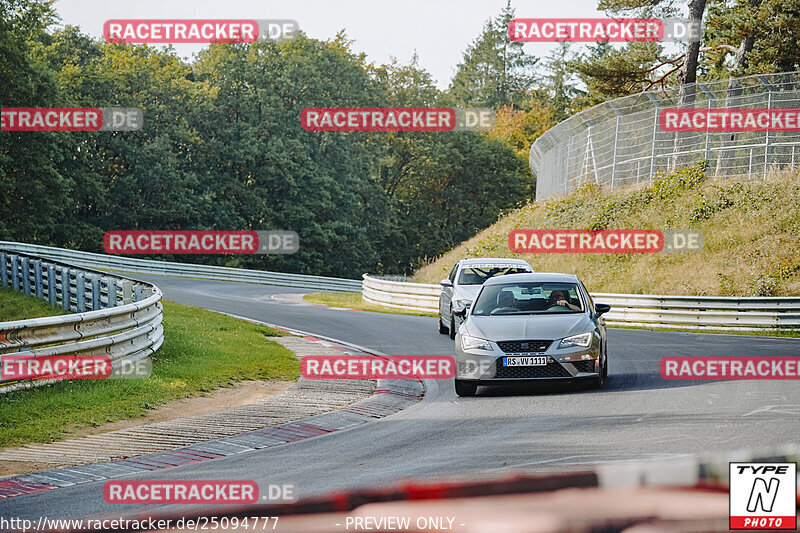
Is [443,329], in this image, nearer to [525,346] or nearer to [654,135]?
[525,346]

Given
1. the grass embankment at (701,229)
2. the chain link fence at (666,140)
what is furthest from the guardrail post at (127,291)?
the chain link fence at (666,140)

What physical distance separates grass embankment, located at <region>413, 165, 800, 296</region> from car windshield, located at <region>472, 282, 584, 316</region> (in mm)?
14968

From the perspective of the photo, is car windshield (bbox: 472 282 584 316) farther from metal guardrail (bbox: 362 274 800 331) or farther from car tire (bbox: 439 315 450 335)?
metal guardrail (bbox: 362 274 800 331)

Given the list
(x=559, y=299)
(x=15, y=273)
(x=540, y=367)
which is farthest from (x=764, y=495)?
(x=15, y=273)

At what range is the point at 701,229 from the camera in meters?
31.7

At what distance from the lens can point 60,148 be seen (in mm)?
57125

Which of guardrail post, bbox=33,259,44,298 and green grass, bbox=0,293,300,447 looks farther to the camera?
guardrail post, bbox=33,259,44,298

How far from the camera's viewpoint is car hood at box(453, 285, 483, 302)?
18.8 meters

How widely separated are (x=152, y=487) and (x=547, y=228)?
32.3 meters

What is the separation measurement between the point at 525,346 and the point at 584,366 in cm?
80

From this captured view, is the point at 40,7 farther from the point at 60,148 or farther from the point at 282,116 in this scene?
the point at 282,116

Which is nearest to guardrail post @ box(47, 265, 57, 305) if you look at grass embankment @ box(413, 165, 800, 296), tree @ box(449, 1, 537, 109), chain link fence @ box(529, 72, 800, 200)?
grass embankment @ box(413, 165, 800, 296)

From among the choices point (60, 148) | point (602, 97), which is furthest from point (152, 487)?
point (60, 148)

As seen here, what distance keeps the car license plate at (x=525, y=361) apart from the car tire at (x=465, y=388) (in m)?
0.57
